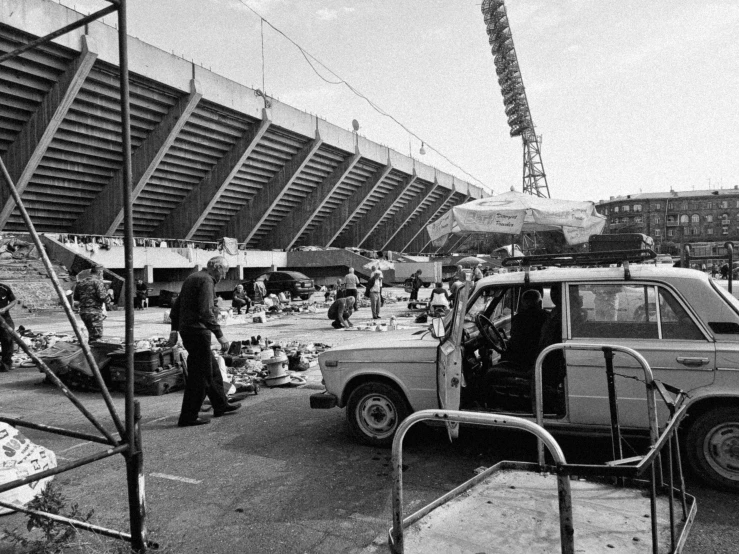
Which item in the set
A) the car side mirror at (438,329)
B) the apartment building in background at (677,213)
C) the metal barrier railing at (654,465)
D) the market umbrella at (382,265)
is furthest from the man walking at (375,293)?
the apartment building in background at (677,213)

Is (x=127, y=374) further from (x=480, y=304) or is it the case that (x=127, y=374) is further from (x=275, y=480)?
(x=480, y=304)

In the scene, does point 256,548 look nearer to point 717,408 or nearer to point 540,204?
point 717,408

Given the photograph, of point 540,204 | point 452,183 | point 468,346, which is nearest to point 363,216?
point 452,183

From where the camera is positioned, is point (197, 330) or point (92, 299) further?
point (92, 299)

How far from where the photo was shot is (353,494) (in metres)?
3.80

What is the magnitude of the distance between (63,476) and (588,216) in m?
8.09

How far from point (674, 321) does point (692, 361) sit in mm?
341

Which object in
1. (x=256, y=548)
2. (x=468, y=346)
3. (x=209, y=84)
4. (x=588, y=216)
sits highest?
(x=209, y=84)

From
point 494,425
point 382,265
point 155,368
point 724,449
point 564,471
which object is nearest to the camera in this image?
point 564,471

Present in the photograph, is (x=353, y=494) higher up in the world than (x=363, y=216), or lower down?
lower down

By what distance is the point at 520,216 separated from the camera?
8180 mm

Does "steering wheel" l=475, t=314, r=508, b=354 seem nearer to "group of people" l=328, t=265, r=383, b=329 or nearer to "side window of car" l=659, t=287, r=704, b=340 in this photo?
"side window of car" l=659, t=287, r=704, b=340

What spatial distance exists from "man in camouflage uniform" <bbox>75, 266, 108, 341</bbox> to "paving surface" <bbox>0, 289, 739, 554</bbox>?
3441 millimetres

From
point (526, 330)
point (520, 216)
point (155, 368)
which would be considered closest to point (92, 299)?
point (155, 368)
